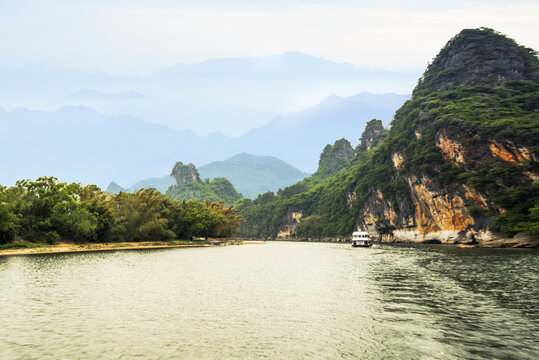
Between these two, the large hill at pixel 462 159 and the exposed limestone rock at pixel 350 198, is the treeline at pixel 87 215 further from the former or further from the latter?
the exposed limestone rock at pixel 350 198

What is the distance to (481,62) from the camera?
161625 millimetres

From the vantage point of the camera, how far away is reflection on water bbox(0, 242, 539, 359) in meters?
17.5

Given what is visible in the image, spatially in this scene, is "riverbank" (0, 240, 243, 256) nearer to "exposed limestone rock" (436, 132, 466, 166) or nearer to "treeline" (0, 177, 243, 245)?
"treeline" (0, 177, 243, 245)

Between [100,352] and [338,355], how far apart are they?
1079cm

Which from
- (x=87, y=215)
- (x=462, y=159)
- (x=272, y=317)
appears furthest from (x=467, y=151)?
(x=272, y=317)

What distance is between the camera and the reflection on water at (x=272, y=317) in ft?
57.5

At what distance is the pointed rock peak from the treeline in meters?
123

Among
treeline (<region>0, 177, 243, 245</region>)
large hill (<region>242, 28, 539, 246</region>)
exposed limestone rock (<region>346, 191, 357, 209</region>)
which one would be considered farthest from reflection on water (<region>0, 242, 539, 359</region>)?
exposed limestone rock (<region>346, 191, 357, 209</region>)

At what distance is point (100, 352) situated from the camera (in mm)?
17141

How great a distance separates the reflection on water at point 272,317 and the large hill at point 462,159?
2575 inches

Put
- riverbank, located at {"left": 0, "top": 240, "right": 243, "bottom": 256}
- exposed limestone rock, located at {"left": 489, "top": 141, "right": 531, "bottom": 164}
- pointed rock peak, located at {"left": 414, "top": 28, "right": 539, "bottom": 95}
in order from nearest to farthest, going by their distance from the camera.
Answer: riverbank, located at {"left": 0, "top": 240, "right": 243, "bottom": 256} → exposed limestone rock, located at {"left": 489, "top": 141, "right": 531, "bottom": 164} → pointed rock peak, located at {"left": 414, "top": 28, "right": 539, "bottom": 95}

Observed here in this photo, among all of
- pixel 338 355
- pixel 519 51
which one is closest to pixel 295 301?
pixel 338 355

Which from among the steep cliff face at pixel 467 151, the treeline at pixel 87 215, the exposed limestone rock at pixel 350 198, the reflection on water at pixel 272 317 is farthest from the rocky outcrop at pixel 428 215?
the treeline at pixel 87 215

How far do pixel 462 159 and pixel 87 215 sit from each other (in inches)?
4180
